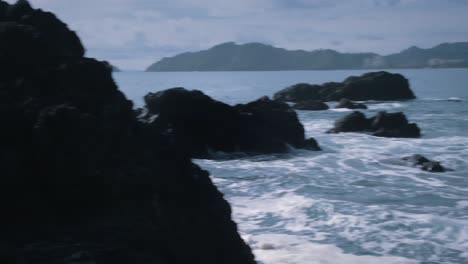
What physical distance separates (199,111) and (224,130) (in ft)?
5.50

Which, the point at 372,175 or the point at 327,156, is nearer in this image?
the point at 372,175

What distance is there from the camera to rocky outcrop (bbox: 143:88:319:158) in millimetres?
28734

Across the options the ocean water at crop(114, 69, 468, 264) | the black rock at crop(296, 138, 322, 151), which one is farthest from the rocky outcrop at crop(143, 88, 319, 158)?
the ocean water at crop(114, 69, 468, 264)

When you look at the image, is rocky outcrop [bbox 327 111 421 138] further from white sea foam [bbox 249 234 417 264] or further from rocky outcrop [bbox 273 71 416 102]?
rocky outcrop [bbox 273 71 416 102]

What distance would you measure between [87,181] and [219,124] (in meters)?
21.5

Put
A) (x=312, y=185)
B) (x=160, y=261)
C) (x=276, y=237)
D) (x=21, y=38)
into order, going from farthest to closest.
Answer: (x=312, y=185) → (x=276, y=237) → (x=21, y=38) → (x=160, y=261)

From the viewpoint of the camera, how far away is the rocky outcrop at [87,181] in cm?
772

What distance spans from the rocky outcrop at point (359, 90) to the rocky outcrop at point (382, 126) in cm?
3309

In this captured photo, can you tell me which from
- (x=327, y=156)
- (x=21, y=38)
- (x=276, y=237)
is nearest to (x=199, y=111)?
(x=327, y=156)

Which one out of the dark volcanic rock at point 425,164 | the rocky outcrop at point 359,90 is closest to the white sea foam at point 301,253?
the dark volcanic rock at point 425,164

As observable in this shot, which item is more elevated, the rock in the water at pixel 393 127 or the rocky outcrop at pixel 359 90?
the rocky outcrop at pixel 359 90

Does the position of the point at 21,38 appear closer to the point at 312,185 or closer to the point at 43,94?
the point at 43,94

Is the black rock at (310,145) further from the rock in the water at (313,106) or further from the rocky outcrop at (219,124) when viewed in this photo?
the rock in the water at (313,106)

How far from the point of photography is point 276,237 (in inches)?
519
